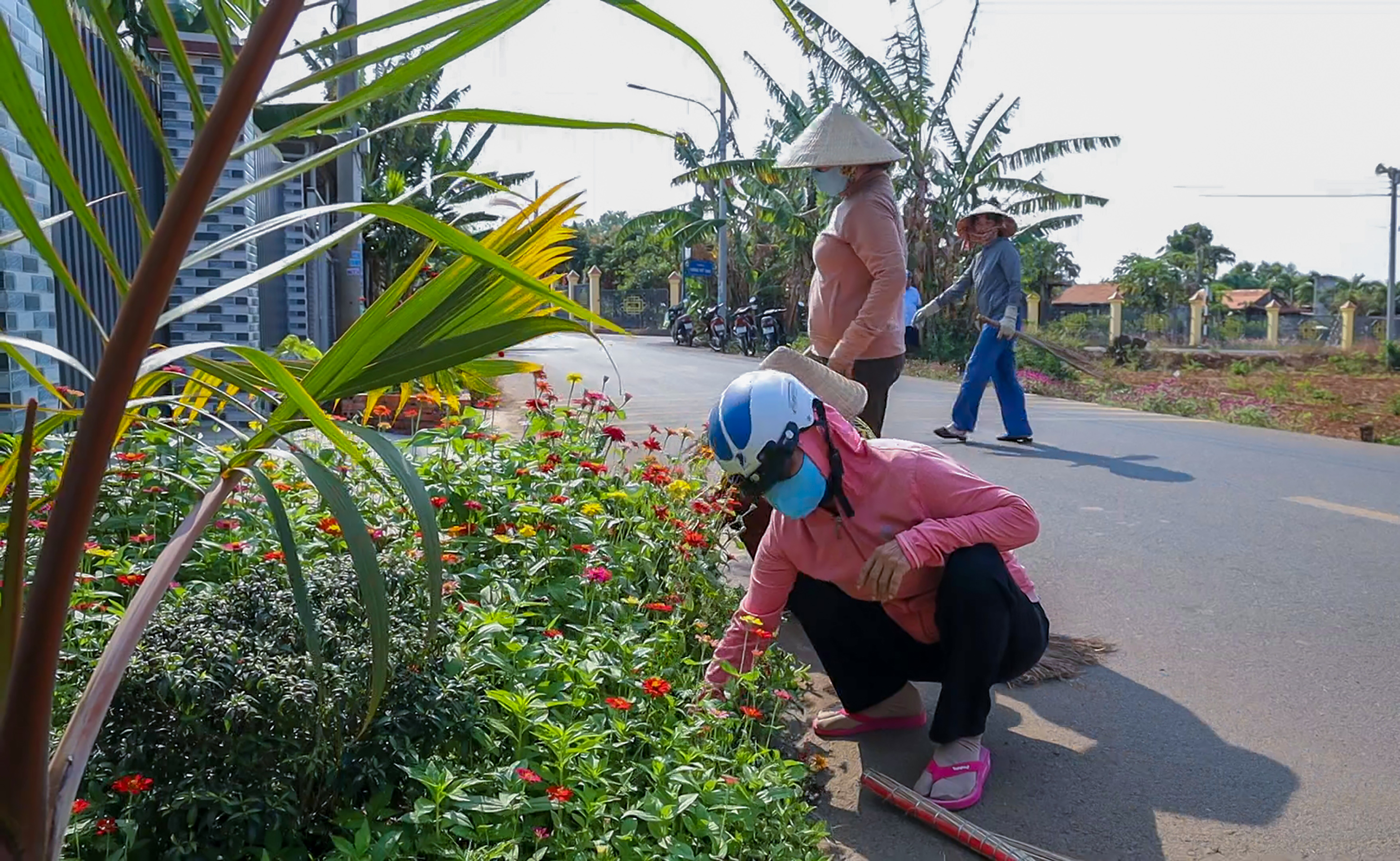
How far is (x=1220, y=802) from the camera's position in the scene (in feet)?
10.2

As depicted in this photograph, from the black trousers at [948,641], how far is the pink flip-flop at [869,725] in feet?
0.17

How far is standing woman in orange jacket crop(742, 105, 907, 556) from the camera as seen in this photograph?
4648 mm

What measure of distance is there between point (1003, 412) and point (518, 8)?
27.4 feet

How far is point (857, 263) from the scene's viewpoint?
4793 millimetres

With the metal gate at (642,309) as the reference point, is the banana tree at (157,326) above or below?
below

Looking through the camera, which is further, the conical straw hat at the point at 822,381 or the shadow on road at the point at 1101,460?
the shadow on road at the point at 1101,460

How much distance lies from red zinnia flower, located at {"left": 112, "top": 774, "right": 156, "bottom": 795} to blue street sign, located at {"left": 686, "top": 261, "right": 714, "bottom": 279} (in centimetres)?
3182

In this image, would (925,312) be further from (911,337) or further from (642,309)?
(642,309)

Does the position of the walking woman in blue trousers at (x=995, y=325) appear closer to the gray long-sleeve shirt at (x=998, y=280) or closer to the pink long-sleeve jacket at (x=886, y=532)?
the gray long-sleeve shirt at (x=998, y=280)

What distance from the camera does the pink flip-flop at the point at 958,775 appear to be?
3045 millimetres

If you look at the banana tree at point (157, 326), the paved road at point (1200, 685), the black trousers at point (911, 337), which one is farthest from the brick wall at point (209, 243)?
the banana tree at point (157, 326)

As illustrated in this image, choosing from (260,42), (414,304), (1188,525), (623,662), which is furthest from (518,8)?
(1188,525)

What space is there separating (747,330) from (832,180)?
2242 cm

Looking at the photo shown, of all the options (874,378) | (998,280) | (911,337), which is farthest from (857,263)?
(998,280)
